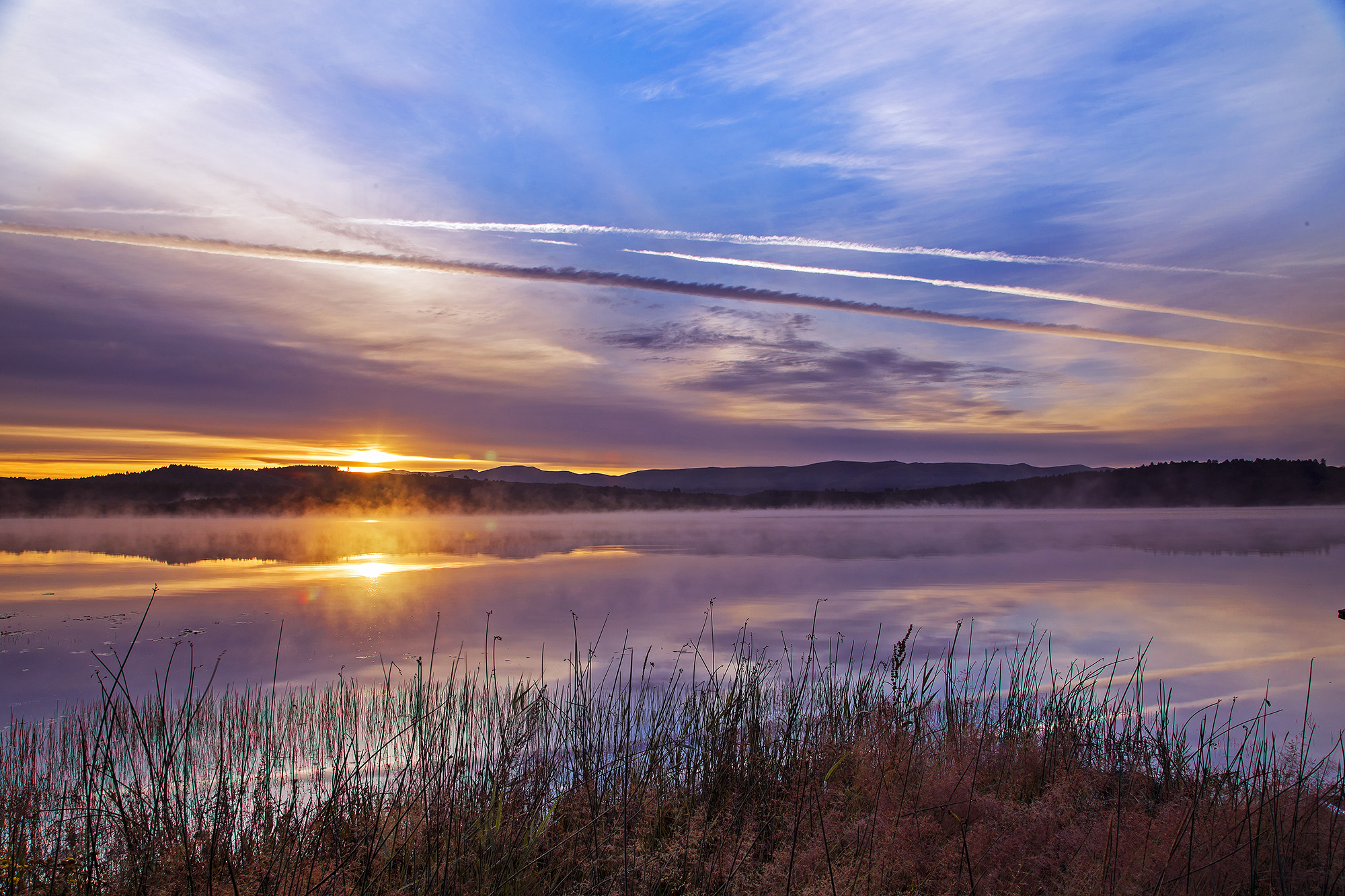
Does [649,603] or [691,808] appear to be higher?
[691,808]

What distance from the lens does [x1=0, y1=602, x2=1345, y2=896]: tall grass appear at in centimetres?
349

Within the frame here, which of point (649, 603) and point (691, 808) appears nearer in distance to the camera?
point (691, 808)

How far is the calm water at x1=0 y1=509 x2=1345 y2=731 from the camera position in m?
10.9

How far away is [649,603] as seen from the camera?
675 inches

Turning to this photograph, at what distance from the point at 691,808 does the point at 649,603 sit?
12.2 m

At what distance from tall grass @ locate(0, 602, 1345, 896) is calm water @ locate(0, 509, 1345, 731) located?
249cm

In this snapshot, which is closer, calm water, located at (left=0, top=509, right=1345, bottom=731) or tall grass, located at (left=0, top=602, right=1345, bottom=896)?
tall grass, located at (left=0, top=602, right=1345, bottom=896)

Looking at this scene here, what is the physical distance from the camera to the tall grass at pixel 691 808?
3.49 meters

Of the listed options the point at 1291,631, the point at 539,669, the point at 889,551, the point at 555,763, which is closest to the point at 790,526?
the point at 889,551

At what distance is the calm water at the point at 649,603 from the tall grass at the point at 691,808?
249cm

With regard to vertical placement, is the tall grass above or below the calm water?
above

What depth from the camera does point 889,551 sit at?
109 ft

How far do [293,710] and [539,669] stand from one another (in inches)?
128

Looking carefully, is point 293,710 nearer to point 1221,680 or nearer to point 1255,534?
point 1221,680
